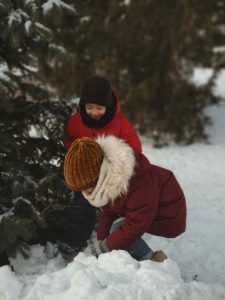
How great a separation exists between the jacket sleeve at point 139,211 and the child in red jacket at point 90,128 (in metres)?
0.80

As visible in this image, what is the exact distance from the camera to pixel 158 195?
3248 mm

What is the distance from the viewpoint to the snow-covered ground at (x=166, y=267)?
2.74 meters

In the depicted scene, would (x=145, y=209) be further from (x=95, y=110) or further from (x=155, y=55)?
(x=155, y=55)

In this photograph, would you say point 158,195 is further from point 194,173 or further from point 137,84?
point 137,84

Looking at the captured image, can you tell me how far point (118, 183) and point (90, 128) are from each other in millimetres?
984

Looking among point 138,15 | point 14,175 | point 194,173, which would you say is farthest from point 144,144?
point 14,175

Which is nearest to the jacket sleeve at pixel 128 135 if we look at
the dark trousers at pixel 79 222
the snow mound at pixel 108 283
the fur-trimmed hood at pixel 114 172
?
the dark trousers at pixel 79 222

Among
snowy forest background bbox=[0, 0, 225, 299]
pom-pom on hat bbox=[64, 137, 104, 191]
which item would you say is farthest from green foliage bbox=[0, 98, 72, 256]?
snowy forest background bbox=[0, 0, 225, 299]

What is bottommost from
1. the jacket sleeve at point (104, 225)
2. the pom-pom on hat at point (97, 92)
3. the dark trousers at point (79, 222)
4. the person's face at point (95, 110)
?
the dark trousers at point (79, 222)

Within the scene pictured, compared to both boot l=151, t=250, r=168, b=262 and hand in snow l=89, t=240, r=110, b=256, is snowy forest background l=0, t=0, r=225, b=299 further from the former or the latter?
hand in snow l=89, t=240, r=110, b=256

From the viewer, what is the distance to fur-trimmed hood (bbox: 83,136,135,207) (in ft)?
10.1

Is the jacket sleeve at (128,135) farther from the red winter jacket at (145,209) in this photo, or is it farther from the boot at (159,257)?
the boot at (159,257)

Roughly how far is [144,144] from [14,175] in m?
4.52

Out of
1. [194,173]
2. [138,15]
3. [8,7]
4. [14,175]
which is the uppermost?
[138,15]
